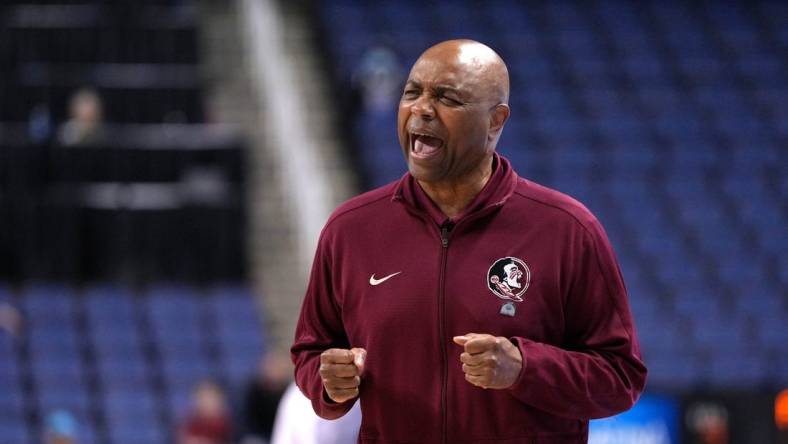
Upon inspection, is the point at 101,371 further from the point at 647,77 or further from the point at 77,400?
the point at 647,77

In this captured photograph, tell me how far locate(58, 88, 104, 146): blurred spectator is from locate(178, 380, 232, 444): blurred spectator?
3.34m

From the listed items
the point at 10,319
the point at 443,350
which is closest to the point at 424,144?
the point at 443,350

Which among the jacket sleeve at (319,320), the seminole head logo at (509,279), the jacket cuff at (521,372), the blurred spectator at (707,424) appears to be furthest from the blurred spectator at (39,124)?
the jacket cuff at (521,372)

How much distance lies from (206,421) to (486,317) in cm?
820

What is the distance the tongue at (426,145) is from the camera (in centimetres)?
324

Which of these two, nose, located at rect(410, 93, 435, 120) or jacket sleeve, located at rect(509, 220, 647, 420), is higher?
nose, located at rect(410, 93, 435, 120)

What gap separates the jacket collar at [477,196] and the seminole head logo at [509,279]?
0.16 metres

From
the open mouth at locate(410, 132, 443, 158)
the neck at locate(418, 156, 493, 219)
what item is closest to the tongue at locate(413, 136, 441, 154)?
the open mouth at locate(410, 132, 443, 158)

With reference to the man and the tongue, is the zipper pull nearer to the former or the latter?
the man

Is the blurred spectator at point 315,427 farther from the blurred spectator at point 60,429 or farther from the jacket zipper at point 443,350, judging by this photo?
the blurred spectator at point 60,429

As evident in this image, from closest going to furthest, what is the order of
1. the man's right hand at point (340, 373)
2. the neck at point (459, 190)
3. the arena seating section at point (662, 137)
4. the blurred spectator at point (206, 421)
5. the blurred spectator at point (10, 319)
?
the man's right hand at point (340, 373), the neck at point (459, 190), the blurred spectator at point (206, 421), the blurred spectator at point (10, 319), the arena seating section at point (662, 137)

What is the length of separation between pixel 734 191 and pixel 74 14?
24.4ft

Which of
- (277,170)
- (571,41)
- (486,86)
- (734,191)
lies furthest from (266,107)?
(486,86)

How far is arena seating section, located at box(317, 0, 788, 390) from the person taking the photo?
43.5 feet
